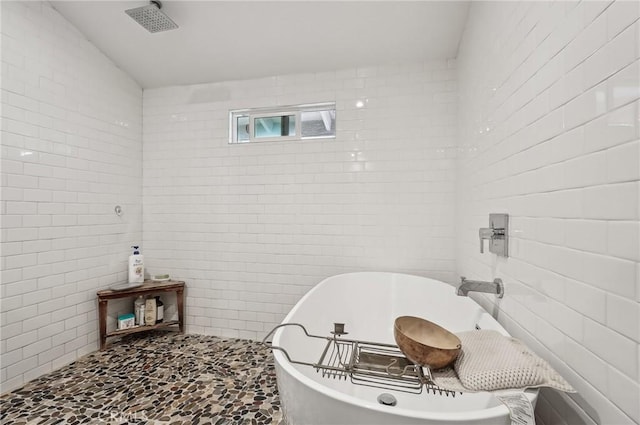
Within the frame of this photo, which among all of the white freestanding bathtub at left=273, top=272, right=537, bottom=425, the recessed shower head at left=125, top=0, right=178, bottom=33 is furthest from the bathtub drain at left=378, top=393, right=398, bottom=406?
the recessed shower head at left=125, top=0, right=178, bottom=33

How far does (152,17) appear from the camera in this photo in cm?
209

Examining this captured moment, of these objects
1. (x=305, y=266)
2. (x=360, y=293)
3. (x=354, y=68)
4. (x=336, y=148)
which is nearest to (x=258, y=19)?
(x=354, y=68)

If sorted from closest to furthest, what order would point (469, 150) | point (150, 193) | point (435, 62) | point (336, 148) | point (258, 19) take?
point (469, 150) < point (258, 19) < point (435, 62) < point (336, 148) < point (150, 193)

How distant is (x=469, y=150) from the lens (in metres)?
2.01

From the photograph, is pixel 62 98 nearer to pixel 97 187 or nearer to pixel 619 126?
pixel 97 187

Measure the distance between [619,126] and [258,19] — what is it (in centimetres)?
230

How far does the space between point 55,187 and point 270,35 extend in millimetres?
2017

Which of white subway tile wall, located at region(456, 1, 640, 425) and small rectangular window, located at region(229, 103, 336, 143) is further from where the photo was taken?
small rectangular window, located at region(229, 103, 336, 143)

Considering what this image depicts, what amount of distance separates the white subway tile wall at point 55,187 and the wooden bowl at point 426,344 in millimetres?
2500

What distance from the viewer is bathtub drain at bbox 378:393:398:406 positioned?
1.35m

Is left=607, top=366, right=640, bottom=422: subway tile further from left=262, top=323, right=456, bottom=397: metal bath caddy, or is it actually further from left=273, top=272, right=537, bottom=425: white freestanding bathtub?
→ left=262, top=323, right=456, bottom=397: metal bath caddy

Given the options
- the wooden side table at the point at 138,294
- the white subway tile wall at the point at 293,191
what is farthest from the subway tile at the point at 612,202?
the wooden side table at the point at 138,294

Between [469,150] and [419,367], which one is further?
[469,150]

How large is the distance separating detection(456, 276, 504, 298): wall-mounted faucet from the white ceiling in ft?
6.02
